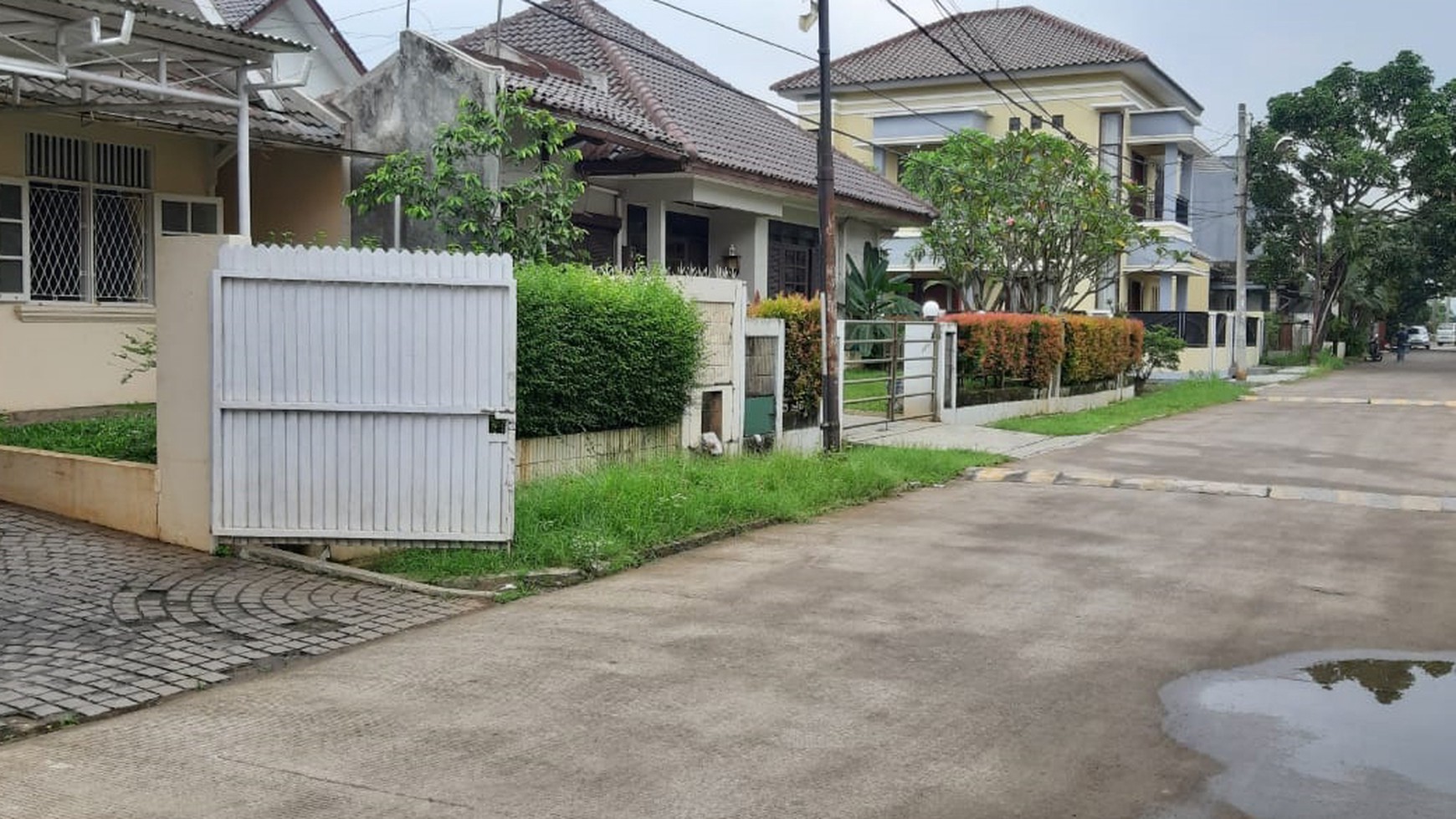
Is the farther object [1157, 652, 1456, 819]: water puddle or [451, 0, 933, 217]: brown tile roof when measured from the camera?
[451, 0, 933, 217]: brown tile roof

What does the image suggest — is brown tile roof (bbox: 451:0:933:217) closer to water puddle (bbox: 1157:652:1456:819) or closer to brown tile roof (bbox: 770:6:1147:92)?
water puddle (bbox: 1157:652:1456:819)

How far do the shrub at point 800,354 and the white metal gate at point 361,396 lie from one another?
241 inches

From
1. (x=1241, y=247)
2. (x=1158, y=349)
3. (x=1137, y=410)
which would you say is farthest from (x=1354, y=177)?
(x=1137, y=410)

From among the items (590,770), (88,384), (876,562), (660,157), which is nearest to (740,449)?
(876,562)

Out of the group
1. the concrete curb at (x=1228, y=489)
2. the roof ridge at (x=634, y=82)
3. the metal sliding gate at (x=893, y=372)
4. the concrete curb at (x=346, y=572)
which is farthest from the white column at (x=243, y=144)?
the metal sliding gate at (x=893, y=372)

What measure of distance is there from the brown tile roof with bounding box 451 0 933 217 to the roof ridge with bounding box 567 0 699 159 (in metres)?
0.02

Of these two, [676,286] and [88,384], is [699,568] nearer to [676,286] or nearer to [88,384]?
[676,286]

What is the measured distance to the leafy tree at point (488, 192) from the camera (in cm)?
1347

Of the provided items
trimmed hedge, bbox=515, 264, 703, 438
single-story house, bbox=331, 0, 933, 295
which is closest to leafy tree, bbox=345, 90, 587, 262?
single-story house, bbox=331, 0, 933, 295

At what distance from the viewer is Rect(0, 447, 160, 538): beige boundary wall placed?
9273 mm

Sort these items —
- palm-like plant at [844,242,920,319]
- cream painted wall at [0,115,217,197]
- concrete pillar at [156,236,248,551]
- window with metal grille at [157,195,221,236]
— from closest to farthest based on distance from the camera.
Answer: concrete pillar at [156,236,248,551], cream painted wall at [0,115,217,197], window with metal grille at [157,195,221,236], palm-like plant at [844,242,920,319]

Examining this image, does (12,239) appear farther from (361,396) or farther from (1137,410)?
(1137,410)

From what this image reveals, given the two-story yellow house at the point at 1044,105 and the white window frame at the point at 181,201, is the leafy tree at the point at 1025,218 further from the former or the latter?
the white window frame at the point at 181,201

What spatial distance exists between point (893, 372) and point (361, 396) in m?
10.4
